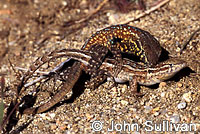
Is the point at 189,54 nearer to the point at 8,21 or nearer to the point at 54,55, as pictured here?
the point at 54,55

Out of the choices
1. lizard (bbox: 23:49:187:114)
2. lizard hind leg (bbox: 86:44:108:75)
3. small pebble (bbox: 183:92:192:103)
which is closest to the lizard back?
lizard (bbox: 23:49:187:114)

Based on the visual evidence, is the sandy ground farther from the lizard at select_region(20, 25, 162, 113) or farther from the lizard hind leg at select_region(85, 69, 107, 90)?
the lizard at select_region(20, 25, 162, 113)

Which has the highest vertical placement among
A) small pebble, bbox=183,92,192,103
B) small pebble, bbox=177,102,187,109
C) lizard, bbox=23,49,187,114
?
lizard, bbox=23,49,187,114

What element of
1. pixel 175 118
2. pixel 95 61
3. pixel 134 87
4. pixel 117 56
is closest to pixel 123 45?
pixel 117 56

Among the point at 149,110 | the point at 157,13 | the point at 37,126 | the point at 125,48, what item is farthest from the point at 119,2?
the point at 37,126

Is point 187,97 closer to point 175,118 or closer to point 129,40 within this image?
point 175,118

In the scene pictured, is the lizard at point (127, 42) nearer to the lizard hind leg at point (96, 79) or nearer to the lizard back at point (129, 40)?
the lizard back at point (129, 40)
